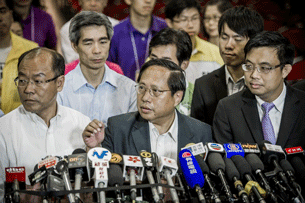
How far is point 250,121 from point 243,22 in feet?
3.03

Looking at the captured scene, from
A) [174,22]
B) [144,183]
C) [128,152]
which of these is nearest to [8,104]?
[128,152]

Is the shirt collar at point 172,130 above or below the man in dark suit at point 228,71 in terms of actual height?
below

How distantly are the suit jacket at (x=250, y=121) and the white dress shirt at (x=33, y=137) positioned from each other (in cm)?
88

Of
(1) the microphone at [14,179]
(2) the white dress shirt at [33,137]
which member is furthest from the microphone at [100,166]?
(2) the white dress shirt at [33,137]

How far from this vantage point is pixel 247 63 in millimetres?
2816

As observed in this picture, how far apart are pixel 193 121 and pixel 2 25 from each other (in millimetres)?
1780

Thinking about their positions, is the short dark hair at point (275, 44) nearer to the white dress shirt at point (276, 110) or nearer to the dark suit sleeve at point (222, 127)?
the white dress shirt at point (276, 110)

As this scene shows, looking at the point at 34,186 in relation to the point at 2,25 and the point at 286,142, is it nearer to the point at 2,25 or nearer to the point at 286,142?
the point at 286,142

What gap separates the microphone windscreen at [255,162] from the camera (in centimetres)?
203

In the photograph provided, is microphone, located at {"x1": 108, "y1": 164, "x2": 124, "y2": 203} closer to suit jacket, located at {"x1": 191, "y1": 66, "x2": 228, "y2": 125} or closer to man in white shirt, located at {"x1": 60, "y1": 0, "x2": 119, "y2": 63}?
suit jacket, located at {"x1": 191, "y1": 66, "x2": 228, "y2": 125}

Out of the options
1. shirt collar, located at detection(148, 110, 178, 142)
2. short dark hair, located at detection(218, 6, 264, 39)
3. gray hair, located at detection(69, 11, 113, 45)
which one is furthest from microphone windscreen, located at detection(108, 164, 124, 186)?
short dark hair, located at detection(218, 6, 264, 39)

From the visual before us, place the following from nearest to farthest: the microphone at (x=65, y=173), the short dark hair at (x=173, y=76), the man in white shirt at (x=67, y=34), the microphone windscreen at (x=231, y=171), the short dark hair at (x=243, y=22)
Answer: the microphone at (x=65, y=173) < the microphone windscreen at (x=231, y=171) < the short dark hair at (x=173, y=76) < the short dark hair at (x=243, y=22) < the man in white shirt at (x=67, y=34)

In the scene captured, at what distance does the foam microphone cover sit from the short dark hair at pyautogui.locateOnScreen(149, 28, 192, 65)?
4.58 ft

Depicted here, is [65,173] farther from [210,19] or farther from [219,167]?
[210,19]
